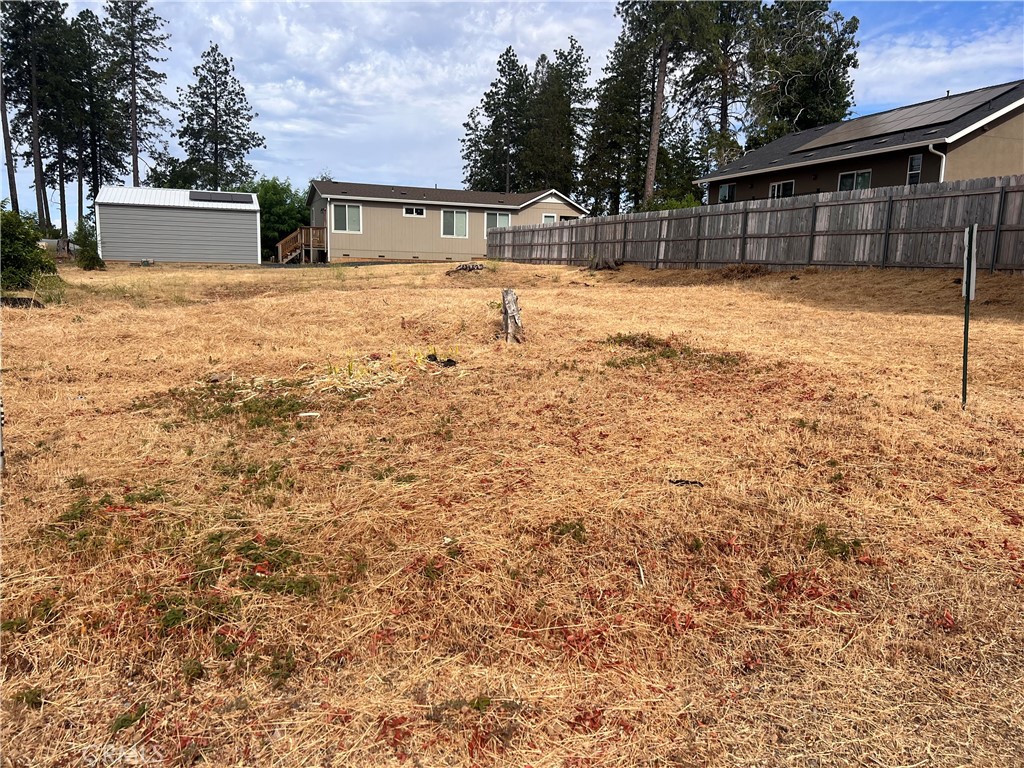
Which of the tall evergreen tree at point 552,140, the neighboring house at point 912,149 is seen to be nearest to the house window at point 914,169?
the neighboring house at point 912,149

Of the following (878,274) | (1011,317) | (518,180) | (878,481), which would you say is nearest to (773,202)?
(878,274)

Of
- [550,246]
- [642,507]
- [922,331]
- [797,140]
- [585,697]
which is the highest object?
[797,140]

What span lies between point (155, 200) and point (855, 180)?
25.0 meters

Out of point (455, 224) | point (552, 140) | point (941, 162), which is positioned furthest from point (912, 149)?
point (552, 140)

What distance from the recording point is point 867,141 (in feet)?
65.6

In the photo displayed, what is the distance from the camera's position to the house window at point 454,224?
31.5 metres

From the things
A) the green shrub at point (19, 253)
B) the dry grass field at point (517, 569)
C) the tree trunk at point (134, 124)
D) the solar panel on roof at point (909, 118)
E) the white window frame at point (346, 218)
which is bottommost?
the dry grass field at point (517, 569)

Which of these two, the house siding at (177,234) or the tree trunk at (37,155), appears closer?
the house siding at (177,234)

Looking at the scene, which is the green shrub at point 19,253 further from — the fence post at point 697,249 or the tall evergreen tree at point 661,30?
the tall evergreen tree at point 661,30

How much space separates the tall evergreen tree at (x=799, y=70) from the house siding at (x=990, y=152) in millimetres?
15153

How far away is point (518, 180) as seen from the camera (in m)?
49.6

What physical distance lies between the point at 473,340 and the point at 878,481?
511cm

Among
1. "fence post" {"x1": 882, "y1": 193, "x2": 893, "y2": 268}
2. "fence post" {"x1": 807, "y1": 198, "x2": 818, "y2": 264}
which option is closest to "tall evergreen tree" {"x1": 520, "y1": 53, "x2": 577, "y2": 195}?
"fence post" {"x1": 807, "y1": 198, "x2": 818, "y2": 264}

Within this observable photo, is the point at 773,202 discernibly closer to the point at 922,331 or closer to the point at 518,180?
the point at 922,331
